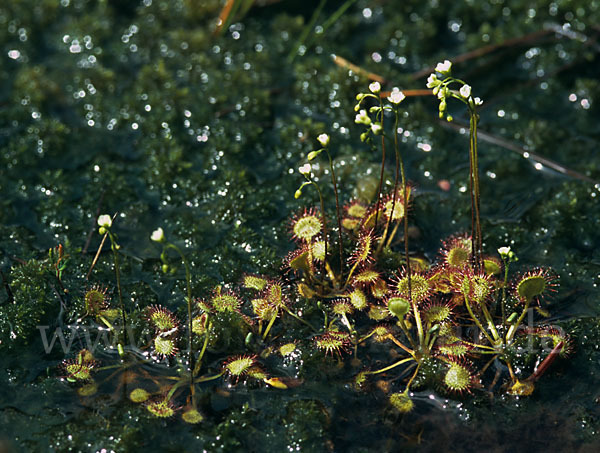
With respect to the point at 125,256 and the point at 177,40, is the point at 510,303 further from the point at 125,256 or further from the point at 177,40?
the point at 177,40

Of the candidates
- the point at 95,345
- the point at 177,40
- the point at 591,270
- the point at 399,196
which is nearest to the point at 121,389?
the point at 95,345

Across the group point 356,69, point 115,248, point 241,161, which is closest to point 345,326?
point 115,248

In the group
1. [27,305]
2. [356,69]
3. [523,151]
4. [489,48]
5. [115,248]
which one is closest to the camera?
[115,248]

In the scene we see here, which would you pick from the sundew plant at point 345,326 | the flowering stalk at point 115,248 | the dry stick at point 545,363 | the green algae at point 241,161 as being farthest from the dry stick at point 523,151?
the flowering stalk at point 115,248

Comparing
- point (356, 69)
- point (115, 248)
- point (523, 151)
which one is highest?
point (115, 248)

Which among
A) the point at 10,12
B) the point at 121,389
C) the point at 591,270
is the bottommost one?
the point at 591,270

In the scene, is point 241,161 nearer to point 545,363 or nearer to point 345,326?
point 345,326

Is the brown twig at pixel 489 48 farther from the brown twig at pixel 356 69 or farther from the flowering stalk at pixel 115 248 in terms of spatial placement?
the flowering stalk at pixel 115 248
